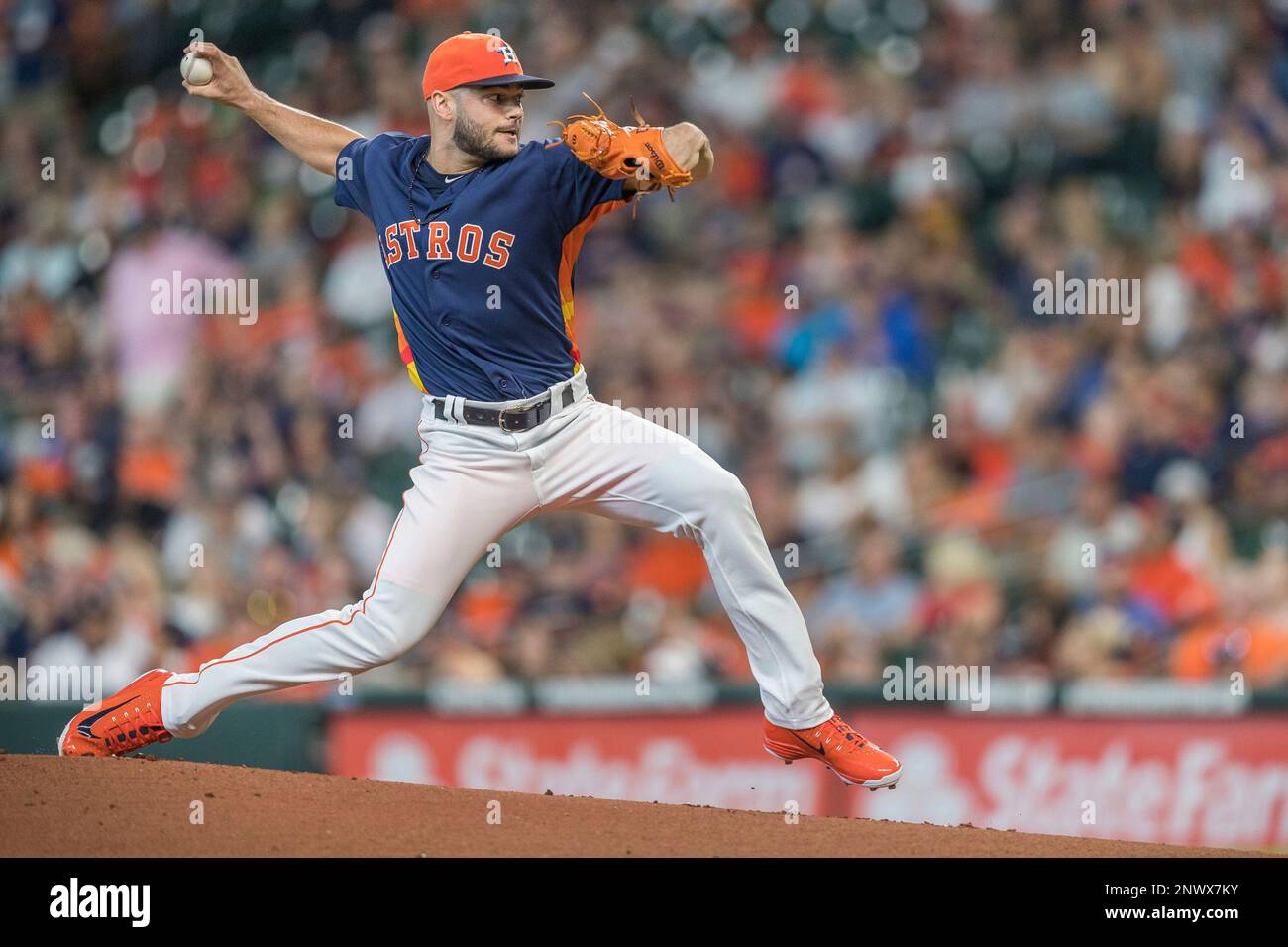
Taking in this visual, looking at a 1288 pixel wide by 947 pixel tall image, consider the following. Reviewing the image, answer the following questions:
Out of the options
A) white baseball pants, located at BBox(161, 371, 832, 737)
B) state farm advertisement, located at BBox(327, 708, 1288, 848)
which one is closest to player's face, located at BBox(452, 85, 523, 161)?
white baseball pants, located at BBox(161, 371, 832, 737)

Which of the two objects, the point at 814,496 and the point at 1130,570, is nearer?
the point at 1130,570

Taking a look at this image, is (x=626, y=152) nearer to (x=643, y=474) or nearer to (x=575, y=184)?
(x=575, y=184)

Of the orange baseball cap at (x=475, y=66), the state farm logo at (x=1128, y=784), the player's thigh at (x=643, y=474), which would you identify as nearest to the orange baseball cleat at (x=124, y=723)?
the player's thigh at (x=643, y=474)

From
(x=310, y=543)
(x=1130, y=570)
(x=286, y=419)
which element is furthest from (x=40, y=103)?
(x=1130, y=570)

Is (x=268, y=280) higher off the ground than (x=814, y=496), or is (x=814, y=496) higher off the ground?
(x=268, y=280)

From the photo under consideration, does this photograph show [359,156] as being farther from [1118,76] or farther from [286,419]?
[1118,76]

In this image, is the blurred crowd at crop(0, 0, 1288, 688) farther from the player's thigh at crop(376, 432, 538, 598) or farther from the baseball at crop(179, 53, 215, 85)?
the baseball at crop(179, 53, 215, 85)

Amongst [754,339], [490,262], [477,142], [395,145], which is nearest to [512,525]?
[490,262]
